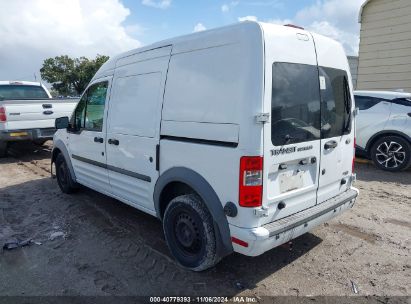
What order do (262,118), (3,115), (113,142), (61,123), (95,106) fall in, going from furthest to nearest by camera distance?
(3,115), (61,123), (95,106), (113,142), (262,118)

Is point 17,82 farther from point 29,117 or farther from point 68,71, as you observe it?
point 68,71

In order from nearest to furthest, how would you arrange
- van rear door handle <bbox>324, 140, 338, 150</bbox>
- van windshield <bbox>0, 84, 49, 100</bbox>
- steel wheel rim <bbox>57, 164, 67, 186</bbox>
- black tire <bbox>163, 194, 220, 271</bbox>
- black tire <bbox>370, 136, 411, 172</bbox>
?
black tire <bbox>163, 194, 220, 271</bbox>, van rear door handle <bbox>324, 140, 338, 150</bbox>, steel wheel rim <bbox>57, 164, 67, 186</bbox>, black tire <bbox>370, 136, 411, 172</bbox>, van windshield <bbox>0, 84, 49, 100</bbox>

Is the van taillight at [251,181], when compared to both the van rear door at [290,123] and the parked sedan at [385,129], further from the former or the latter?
the parked sedan at [385,129]

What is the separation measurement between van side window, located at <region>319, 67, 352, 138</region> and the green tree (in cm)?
3856

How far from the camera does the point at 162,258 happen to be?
372 centimetres

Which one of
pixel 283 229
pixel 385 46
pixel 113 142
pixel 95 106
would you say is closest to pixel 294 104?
pixel 283 229

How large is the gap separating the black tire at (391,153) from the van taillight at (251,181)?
5428mm

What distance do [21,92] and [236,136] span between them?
972 cm

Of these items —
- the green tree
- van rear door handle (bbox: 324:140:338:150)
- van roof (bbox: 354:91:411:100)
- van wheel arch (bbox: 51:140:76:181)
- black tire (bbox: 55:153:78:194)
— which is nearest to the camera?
van rear door handle (bbox: 324:140:338:150)

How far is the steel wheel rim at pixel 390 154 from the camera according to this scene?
7.06 m

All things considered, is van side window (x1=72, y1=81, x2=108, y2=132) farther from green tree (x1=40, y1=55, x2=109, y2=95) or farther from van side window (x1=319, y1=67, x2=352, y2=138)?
green tree (x1=40, y1=55, x2=109, y2=95)

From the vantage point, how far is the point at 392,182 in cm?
646

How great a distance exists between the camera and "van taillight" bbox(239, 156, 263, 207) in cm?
278

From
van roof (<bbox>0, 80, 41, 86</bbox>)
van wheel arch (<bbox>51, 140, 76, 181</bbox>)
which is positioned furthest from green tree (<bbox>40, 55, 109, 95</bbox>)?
van wheel arch (<bbox>51, 140, 76, 181</bbox>)
